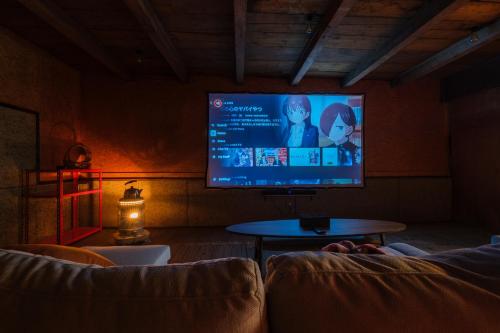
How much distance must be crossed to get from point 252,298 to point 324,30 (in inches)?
104

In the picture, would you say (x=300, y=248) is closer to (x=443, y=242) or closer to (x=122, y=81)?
(x=443, y=242)

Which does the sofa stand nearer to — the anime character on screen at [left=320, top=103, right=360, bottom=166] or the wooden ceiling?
the wooden ceiling

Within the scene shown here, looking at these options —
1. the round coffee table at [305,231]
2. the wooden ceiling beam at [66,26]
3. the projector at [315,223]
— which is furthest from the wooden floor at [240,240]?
the wooden ceiling beam at [66,26]

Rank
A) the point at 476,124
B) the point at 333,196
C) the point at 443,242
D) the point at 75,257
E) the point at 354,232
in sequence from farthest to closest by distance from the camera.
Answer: the point at 333,196 < the point at 476,124 < the point at 443,242 < the point at 354,232 < the point at 75,257

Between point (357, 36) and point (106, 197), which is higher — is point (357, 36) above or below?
above

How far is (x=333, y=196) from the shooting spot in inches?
161

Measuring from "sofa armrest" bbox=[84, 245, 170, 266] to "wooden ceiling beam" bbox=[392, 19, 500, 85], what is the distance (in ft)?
11.9

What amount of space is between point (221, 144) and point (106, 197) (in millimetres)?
1918

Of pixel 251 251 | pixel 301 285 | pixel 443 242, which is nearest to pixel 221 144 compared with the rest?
pixel 251 251

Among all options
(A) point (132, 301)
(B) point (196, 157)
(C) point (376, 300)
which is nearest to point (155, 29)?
(B) point (196, 157)

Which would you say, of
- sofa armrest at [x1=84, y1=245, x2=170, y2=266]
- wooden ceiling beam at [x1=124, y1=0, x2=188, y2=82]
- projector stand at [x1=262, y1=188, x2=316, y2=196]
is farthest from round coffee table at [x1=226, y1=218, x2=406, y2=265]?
wooden ceiling beam at [x1=124, y1=0, x2=188, y2=82]

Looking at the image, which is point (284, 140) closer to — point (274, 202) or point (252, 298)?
point (274, 202)

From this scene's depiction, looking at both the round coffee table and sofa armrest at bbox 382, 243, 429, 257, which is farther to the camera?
the round coffee table

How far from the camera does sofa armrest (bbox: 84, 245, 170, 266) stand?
4.26ft
